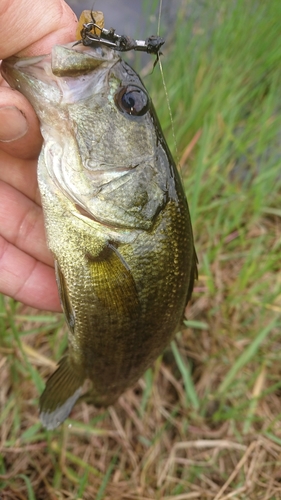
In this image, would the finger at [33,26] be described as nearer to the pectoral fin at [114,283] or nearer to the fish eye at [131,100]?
the fish eye at [131,100]

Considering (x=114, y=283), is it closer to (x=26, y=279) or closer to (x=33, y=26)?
(x=26, y=279)

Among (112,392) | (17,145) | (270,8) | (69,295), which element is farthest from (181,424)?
(270,8)

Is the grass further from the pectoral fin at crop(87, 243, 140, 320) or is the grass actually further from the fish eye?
the fish eye

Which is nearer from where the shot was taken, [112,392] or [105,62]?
[105,62]

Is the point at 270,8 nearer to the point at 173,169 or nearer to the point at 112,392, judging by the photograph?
the point at 173,169


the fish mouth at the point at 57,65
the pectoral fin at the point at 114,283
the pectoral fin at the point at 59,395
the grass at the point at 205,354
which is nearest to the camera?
the fish mouth at the point at 57,65

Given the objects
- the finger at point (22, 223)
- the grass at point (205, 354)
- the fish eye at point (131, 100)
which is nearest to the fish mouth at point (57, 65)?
the fish eye at point (131, 100)

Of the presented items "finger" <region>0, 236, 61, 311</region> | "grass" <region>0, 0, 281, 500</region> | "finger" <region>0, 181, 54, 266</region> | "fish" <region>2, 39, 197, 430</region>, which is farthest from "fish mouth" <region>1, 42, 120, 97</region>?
"grass" <region>0, 0, 281, 500</region>
